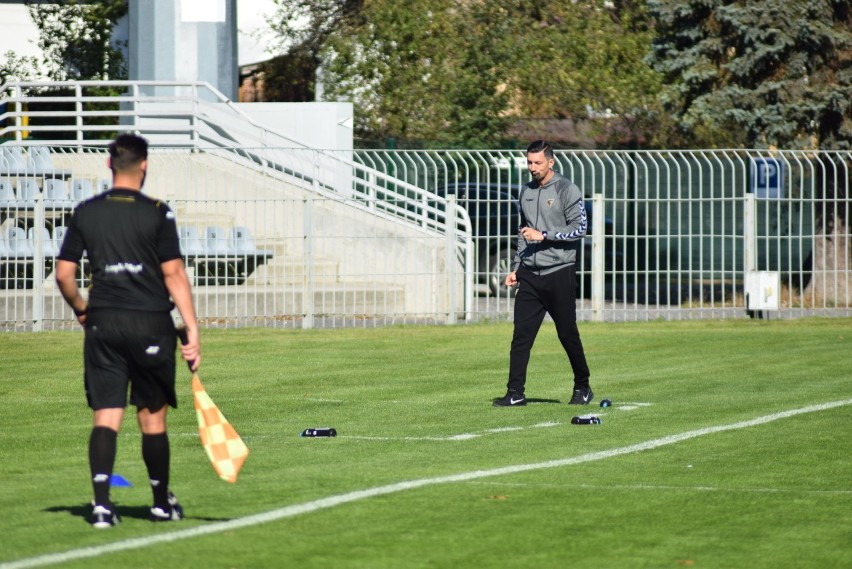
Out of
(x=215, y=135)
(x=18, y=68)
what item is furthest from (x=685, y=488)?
(x=18, y=68)

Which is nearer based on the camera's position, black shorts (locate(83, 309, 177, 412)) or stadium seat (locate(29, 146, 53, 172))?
black shorts (locate(83, 309, 177, 412))

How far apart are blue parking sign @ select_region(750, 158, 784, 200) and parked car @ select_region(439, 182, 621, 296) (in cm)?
223

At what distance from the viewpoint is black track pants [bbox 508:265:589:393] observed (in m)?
12.6

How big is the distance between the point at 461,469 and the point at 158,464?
2.37 m

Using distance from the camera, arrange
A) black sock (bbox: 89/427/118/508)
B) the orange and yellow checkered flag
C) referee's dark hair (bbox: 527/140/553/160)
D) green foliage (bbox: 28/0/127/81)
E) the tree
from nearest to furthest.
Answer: black sock (bbox: 89/427/118/508) → the orange and yellow checkered flag → referee's dark hair (bbox: 527/140/553/160) → the tree → green foliage (bbox: 28/0/127/81)

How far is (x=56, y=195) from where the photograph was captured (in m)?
22.9

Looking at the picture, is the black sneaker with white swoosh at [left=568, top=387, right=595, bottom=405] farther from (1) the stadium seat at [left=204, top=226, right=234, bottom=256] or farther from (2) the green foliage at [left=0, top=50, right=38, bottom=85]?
(2) the green foliage at [left=0, top=50, right=38, bottom=85]

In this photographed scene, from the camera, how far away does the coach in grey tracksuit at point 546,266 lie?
40.9 feet

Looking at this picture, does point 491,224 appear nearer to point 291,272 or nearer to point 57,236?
point 291,272

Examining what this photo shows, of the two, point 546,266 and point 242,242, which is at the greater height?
point 242,242

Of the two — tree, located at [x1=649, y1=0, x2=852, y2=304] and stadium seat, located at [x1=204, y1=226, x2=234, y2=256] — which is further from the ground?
tree, located at [x1=649, y1=0, x2=852, y2=304]

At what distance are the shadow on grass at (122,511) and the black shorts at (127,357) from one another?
0.58 metres

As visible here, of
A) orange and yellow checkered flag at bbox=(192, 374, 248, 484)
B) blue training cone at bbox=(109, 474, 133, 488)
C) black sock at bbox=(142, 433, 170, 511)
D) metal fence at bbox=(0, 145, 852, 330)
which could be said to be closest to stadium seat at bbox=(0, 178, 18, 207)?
metal fence at bbox=(0, 145, 852, 330)

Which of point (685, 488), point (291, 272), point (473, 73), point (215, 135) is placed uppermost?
point (473, 73)
